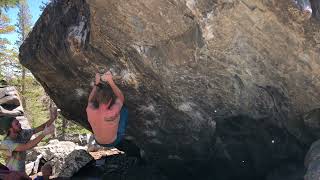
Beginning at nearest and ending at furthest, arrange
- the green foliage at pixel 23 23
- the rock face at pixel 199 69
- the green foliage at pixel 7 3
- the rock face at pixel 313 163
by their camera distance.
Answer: the rock face at pixel 313 163, the rock face at pixel 199 69, the green foliage at pixel 7 3, the green foliage at pixel 23 23

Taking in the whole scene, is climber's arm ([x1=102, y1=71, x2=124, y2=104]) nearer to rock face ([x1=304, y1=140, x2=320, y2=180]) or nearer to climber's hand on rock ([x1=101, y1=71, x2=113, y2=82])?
climber's hand on rock ([x1=101, y1=71, x2=113, y2=82])

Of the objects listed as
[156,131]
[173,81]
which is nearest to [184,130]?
[156,131]

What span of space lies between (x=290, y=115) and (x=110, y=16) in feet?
12.3

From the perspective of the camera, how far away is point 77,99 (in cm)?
979

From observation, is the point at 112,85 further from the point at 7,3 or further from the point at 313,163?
the point at 7,3

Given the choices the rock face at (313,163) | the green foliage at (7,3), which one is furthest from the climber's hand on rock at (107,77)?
the green foliage at (7,3)

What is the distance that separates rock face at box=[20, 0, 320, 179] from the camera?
680cm

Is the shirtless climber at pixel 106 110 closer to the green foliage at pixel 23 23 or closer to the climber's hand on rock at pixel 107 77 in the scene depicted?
the climber's hand on rock at pixel 107 77

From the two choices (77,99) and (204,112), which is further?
(77,99)

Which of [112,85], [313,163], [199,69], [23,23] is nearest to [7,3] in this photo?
[112,85]

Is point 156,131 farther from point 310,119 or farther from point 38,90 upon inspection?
point 38,90

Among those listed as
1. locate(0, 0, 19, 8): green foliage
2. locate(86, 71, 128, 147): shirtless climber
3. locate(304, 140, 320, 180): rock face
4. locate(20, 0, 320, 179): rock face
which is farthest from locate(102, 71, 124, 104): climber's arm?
locate(0, 0, 19, 8): green foliage

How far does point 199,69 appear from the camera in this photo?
7789 millimetres

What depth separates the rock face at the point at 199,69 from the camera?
6.80 m
